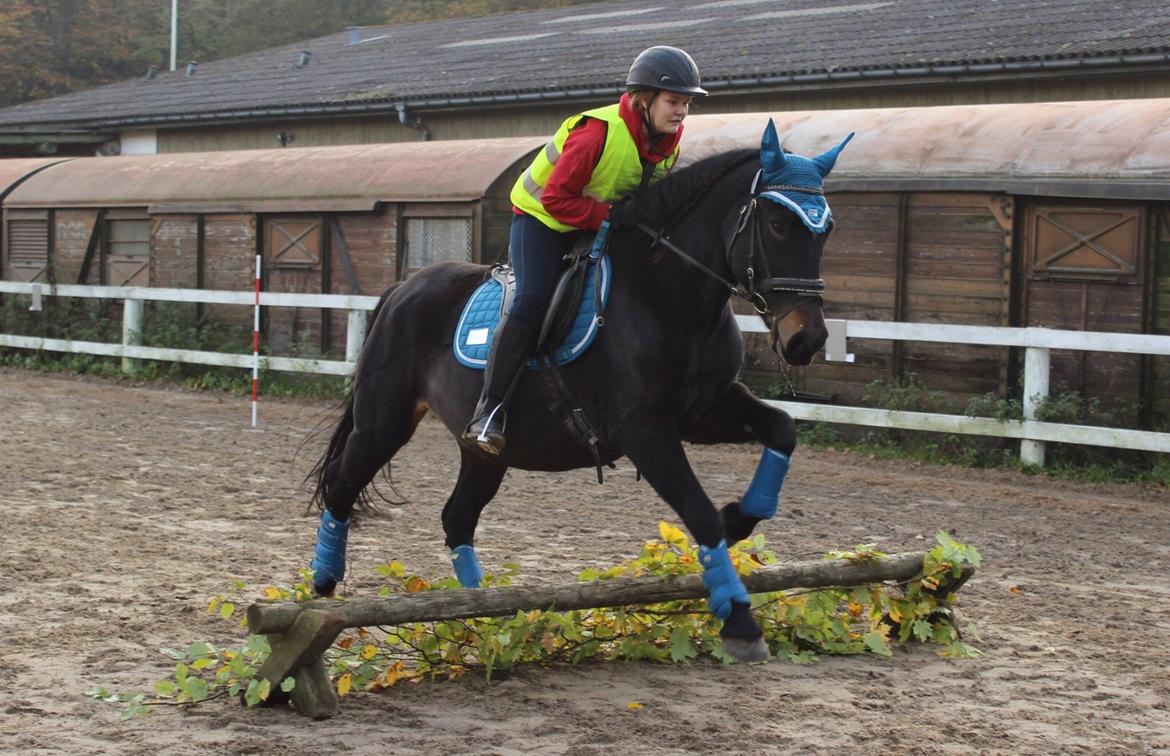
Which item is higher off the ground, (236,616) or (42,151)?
(42,151)

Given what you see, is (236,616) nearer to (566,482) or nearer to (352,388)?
(352,388)

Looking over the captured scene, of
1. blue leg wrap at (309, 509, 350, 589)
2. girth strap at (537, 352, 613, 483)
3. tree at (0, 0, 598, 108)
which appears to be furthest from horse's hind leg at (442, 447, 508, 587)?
tree at (0, 0, 598, 108)

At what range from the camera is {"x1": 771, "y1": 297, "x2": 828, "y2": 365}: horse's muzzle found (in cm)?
486

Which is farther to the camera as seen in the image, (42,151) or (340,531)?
(42,151)

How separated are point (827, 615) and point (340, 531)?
7.19 feet

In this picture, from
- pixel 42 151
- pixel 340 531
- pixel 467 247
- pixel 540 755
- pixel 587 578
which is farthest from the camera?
pixel 42 151

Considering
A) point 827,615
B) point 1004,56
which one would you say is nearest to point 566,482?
point 827,615

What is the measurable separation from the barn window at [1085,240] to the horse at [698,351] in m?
7.33

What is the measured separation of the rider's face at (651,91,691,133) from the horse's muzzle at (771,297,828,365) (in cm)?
96

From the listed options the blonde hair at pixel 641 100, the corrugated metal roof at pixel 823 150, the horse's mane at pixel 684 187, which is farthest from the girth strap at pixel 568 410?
the corrugated metal roof at pixel 823 150

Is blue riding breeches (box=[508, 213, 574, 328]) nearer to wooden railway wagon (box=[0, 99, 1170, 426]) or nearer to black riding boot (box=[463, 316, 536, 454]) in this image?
black riding boot (box=[463, 316, 536, 454])

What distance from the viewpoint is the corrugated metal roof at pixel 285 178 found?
16.9 metres

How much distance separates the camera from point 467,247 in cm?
1644

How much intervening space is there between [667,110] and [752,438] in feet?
4.41
